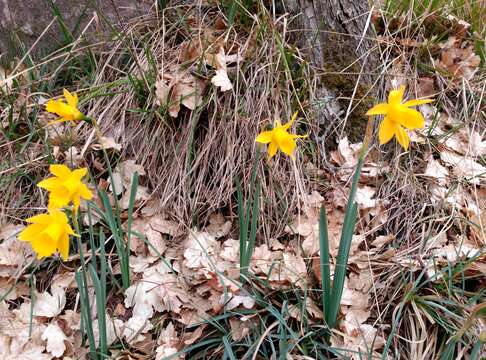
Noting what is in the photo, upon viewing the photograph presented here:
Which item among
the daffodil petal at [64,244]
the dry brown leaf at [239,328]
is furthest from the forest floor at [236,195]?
the daffodil petal at [64,244]

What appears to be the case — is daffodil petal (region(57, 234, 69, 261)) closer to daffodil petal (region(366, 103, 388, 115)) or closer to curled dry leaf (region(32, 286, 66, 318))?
curled dry leaf (region(32, 286, 66, 318))

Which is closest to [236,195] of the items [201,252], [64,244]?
[201,252]

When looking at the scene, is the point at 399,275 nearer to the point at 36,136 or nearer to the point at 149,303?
the point at 149,303

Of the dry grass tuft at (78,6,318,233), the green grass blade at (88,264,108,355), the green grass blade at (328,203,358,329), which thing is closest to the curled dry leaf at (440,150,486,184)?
the dry grass tuft at (78,6,318,233)

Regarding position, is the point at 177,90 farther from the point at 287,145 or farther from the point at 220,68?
the point at 287,145

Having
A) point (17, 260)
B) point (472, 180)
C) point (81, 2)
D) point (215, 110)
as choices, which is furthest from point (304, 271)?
point (81, 2)

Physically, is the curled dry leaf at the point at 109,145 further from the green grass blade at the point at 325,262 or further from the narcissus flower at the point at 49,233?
the green grass blade at the point at 325,262
